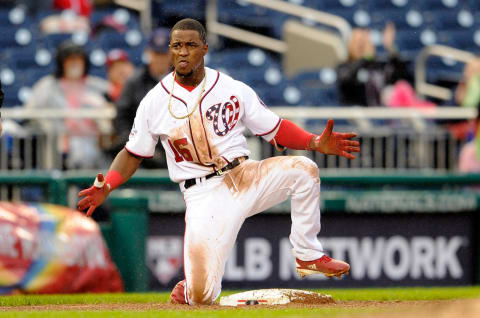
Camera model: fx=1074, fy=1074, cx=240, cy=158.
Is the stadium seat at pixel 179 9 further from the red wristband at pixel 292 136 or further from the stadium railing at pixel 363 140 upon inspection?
the red wristband at pixel 292 136

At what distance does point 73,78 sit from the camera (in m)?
10.8

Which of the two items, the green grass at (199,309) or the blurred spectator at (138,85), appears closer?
the green grass at (199,309)

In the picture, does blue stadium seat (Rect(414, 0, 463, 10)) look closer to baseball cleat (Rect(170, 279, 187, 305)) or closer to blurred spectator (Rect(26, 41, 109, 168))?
blurred spectator (Rect(26, 41, 109, 168))

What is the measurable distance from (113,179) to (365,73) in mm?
5930

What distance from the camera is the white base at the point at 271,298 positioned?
6703 millimetres

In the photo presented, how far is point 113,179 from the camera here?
6.69 m

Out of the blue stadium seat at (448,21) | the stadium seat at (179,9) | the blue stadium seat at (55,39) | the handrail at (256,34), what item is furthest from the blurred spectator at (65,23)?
the blue stadium seat at (448,21)

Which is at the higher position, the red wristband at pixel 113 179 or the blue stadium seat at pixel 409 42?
the blue stadium seat at pixel 409 42

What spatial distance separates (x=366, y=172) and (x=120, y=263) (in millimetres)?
2504

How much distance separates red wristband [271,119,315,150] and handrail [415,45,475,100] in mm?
6804

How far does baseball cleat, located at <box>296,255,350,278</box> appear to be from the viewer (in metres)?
6.57

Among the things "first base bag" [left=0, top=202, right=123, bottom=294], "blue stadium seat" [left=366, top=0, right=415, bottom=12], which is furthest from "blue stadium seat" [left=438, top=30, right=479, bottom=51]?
"first base bag" [left=0, top=202, right=123, bottom=294]

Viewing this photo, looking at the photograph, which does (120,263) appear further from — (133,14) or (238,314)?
(133,14)

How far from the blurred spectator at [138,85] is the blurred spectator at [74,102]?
1.22 feet
